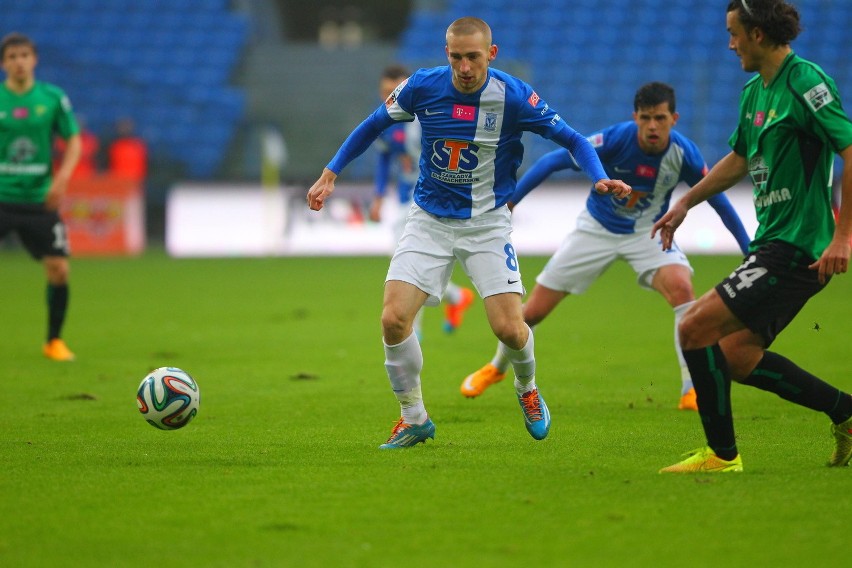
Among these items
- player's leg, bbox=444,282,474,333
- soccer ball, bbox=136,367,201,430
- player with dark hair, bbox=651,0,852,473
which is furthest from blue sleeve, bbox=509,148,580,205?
player's leg, bbox=444,282,474,333

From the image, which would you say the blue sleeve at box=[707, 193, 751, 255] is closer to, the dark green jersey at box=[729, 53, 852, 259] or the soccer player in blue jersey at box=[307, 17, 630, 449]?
the soccer player in blue jersey at box=[307, 17, 630, 449]

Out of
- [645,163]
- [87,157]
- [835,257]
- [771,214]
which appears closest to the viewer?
[835,257]

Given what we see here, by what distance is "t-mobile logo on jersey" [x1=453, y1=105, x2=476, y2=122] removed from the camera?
19.4 ft

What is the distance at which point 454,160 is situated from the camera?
600 cm

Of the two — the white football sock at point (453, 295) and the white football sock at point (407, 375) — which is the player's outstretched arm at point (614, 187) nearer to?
the white football sock at point (407, 375)

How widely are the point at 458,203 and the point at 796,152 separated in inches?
70.1

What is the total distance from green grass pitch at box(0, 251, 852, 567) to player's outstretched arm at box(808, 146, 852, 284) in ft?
2.89

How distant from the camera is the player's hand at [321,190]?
5723mm

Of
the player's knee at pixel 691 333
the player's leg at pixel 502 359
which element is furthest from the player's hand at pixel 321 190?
the player's leg at pixel 502 359

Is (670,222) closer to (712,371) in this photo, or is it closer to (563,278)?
(712,371)

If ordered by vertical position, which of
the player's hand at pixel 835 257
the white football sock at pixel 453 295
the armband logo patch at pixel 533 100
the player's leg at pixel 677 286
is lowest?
the white football sock at pixel 453 295

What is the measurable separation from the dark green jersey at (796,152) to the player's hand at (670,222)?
36cm

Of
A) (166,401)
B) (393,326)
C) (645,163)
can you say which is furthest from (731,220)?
(166,401)

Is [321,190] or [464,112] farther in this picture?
[464,112]
